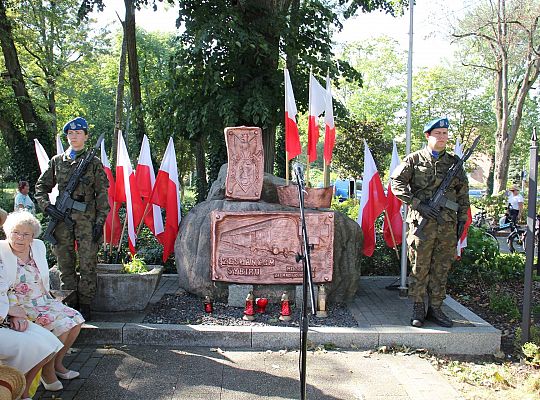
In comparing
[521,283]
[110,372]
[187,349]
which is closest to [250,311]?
[187,349]

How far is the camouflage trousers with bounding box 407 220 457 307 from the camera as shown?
5535 mm

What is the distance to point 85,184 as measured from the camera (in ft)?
17.9

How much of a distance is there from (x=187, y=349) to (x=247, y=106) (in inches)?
221

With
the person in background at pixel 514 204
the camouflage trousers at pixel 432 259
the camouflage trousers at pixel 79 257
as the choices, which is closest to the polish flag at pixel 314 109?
the camouflage trousers at pixel 432 259

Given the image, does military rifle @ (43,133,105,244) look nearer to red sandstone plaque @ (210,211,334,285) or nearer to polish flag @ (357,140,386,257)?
red sandstone plaque @ (210,211,334,285)

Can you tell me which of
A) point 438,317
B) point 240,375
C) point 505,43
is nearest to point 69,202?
point 240,375

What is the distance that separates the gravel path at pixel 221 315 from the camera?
18.6ft

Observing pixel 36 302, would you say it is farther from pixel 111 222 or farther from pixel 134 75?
pixel 134 75

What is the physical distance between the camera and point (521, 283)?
8281 millimetres

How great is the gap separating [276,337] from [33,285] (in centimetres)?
237

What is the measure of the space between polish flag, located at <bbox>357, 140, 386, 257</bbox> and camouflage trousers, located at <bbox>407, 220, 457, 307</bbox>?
137 centimetres

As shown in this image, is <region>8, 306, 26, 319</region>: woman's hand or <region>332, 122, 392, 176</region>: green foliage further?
<region>332, 122, 392, 176</region>: green foliage

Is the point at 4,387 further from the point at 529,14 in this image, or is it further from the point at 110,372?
the point at 529,14

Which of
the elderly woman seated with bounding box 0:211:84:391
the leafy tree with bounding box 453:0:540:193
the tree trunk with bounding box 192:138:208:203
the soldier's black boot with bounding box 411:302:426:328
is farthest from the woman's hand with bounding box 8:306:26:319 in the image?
the leafy tree with bounding box 453:0:540:193
